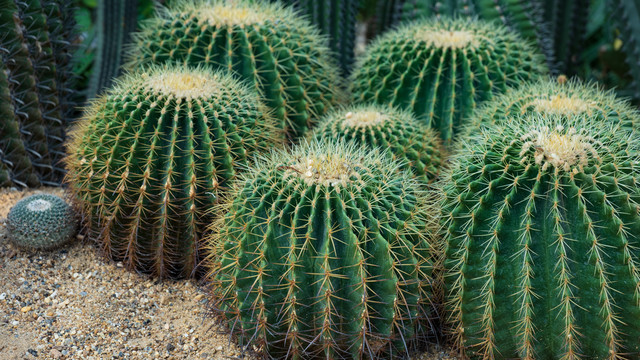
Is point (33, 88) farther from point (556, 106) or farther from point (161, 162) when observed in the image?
point (556, 106)

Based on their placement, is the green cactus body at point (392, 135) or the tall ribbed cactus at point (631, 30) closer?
the green cactus body at point (392, 135)

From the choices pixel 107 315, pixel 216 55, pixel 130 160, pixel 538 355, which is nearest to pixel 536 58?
pixel 216 55

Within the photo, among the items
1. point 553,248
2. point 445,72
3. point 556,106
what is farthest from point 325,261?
point 445,72

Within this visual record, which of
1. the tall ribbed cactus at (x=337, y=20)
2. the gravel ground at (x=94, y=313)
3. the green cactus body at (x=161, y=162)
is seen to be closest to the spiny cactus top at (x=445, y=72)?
the tall ribbed cactus at (x=337, y=20)

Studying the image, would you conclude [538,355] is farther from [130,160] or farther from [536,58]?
[536,58]

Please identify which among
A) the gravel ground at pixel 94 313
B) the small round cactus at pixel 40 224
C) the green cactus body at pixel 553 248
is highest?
the green cactus body at pixel 553 248

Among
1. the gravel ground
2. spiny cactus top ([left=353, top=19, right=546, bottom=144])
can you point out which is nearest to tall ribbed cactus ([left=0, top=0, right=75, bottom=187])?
the gravel ground

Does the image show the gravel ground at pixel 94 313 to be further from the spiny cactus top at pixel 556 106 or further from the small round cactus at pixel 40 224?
the spiny cactus top at pixel 556 106
